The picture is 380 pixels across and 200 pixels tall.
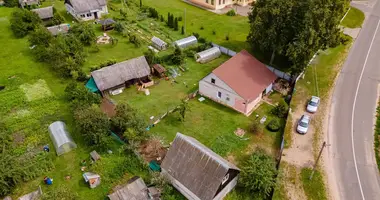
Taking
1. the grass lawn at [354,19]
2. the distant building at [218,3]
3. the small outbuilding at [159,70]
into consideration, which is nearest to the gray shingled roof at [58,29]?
the small outbuilding at [159,70]

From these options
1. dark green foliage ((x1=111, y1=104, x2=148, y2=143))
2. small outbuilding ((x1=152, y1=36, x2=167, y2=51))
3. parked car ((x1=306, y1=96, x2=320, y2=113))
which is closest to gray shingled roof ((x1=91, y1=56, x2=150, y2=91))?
dark green foliage ((x1=111, y1=104, x2=148, y2=143))

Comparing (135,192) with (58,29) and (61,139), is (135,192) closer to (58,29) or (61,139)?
(61,139)

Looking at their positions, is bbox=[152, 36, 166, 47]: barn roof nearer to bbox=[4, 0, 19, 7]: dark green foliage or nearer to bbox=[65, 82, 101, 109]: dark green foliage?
bbox=[65, 82, 101, 109]: dark green foliage

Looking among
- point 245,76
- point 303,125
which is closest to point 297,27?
point 245,76

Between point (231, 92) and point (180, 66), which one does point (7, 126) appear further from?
point (231, 92)

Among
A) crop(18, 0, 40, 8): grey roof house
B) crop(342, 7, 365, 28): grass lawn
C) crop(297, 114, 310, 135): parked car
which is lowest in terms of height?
crop(297, 114, 310, 135): parked car

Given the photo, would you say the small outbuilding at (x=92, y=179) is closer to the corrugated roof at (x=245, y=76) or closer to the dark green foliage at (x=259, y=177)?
the dark green foliage at (x=259, y=177)

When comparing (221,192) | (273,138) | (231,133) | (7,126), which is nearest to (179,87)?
(231,133)
